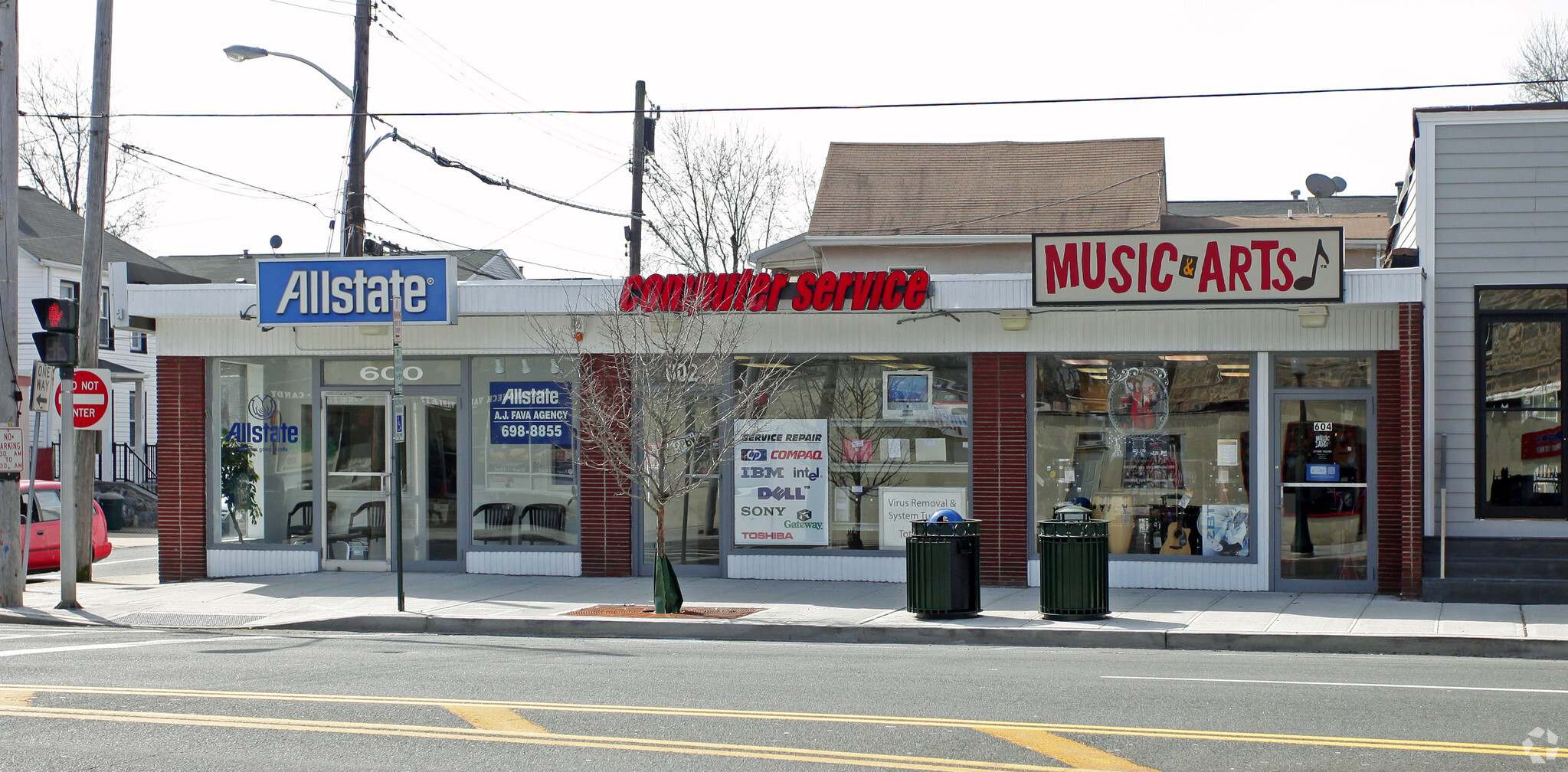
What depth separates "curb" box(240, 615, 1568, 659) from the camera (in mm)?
11836

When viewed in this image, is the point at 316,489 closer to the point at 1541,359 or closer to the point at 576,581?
the point at 576,581

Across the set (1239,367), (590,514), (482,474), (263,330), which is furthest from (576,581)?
(1239,367)

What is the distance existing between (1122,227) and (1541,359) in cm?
1180

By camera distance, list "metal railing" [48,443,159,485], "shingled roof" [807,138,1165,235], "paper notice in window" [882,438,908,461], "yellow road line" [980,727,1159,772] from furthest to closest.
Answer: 1. "metal railing" [48,443,159,485]
2. "shingled roof" [807,138,1165,235]
3. "paper notice in window" [882,438,908,461]
4. "yellow road line" [980,727,1159,772]

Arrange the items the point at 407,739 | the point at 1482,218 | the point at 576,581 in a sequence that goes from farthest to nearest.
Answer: the point at 576,581
the point at 1482,218
the point at 407,739

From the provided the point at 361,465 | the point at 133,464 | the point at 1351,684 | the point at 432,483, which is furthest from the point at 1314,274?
the point at 133,464

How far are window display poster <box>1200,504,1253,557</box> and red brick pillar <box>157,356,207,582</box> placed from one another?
41.4ft

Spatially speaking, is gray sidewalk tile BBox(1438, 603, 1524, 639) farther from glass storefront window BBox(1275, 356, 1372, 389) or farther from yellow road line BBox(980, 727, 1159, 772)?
yellow road line BBox(980, 727, 1159, 772)

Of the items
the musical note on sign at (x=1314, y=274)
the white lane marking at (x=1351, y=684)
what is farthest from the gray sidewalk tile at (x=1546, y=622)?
the musical note on sign at (x=1314, y=274)

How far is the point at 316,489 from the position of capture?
57.6 ft

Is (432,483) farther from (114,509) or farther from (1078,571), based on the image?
(114,509)

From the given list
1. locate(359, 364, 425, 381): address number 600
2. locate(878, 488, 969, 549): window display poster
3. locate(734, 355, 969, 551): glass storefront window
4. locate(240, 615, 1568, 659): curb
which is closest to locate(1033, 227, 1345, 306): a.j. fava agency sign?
locate(734, 355, 969, 551): glass storefront window

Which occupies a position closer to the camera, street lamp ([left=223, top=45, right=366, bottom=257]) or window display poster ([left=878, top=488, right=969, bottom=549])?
window display poster ([left=878, top=488, right=969, bottom=549])

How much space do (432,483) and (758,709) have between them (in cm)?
1022
